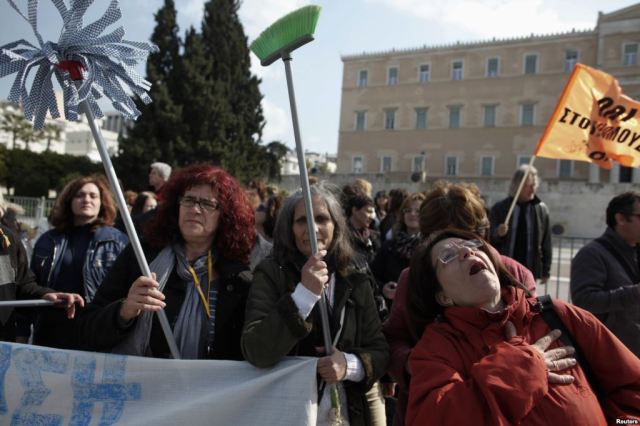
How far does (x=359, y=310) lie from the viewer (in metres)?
2.41

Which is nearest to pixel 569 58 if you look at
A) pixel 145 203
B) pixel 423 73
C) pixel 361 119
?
pixel 423 73

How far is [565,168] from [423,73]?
15178 millimetres

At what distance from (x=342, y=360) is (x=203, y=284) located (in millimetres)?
815

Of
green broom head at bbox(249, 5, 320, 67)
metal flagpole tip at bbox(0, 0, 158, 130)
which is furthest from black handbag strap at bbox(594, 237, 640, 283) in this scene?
metal flagpole tip at bbox(0, 0, 158, 130)

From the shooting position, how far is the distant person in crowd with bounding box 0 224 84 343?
272 cm

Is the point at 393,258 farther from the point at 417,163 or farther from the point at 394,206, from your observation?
the point at 417,163

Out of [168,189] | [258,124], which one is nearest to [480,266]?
[168,189]

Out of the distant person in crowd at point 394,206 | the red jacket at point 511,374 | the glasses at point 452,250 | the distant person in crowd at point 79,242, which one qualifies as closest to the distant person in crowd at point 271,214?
the distant person in crowd at point 79,242

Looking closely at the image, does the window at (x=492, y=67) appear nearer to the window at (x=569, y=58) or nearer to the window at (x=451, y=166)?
the window at (x=569, y=58)

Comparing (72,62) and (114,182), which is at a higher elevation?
(72,62)

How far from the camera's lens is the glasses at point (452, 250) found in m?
2.14

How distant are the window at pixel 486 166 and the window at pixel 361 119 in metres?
11.6

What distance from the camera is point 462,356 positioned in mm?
1962

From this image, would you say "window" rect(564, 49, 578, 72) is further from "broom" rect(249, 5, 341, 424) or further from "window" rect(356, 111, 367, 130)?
"broom" rect(249, 5, 341, 424)
